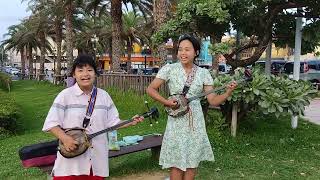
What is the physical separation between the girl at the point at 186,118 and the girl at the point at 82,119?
610 mm

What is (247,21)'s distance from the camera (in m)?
9.63

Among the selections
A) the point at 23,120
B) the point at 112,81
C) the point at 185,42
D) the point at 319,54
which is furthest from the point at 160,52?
the point at 185,42

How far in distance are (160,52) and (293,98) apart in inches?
304

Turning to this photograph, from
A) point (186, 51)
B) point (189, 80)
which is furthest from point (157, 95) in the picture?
point (186, 51)

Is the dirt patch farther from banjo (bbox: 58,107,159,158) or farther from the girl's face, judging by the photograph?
banjo (bbox: 58,107,159,158)

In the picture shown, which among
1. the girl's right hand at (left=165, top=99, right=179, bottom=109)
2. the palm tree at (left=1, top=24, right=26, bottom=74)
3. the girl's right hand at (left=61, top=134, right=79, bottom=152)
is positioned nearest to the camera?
the girl's right hand at (left=61, top=134, right=79, bottom=152)

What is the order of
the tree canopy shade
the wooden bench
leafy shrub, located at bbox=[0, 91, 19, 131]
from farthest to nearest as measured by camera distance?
leafy shrub, located at bbox=[0, 91, 19, 131] → the tree canopy shade → the wooden bench

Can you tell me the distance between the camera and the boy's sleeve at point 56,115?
140 inches

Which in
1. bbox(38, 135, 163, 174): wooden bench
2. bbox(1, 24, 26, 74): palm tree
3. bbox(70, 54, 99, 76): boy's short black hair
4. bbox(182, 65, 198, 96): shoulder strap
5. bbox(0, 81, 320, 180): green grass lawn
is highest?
bbox(1, 24, 26, 74): palm tree

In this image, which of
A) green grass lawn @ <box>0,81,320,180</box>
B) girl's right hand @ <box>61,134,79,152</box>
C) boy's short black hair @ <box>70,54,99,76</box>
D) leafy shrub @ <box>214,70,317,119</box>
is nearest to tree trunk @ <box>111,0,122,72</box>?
green grass lawn @ <box>0,81,320,180</box>

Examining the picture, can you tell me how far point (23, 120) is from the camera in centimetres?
1523

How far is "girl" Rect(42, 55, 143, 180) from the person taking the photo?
11.8 feet

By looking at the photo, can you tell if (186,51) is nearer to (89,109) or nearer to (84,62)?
(84,62)

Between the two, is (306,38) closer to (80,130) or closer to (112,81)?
(80,130)
